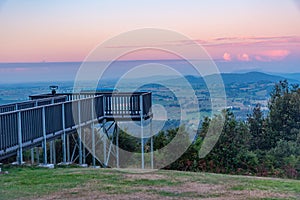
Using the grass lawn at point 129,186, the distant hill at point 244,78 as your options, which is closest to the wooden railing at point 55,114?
the grass lawn at point 129,186

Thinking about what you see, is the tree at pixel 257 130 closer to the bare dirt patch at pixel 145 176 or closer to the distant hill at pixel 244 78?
the distant hill at pixel 244 78

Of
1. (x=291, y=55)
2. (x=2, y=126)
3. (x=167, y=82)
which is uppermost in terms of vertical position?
(x=291, y=55)

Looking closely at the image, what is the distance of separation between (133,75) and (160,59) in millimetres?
3890

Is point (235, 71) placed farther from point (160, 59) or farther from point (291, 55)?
point (160, 59)

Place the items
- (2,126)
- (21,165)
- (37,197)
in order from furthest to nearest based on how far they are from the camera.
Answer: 1. (21,165)
2. (2,126)
3. (37,197)

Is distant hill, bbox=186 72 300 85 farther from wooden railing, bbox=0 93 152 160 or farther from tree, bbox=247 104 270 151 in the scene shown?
wooden railing, bbox=0 93 152 160

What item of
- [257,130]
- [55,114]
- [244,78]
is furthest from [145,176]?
[257,130]

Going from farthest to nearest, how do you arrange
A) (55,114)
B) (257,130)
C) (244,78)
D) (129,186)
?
(257,130) < (244,78) < (55,114) < (129,186)

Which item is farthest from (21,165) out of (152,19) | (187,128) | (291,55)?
(291,55)

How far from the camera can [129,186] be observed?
735cm

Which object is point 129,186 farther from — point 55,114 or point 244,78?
point 244,78

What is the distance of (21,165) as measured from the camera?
384 inches

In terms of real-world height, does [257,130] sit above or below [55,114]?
below

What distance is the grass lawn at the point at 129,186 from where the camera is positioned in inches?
265
